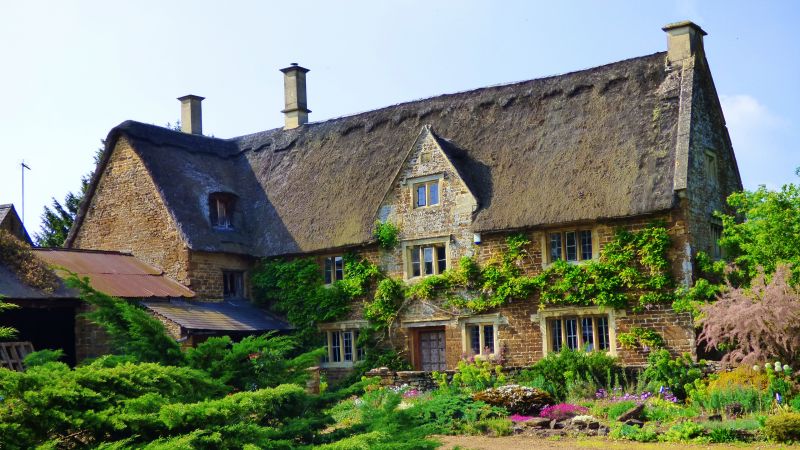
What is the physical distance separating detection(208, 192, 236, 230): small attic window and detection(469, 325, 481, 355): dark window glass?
880 centimetres

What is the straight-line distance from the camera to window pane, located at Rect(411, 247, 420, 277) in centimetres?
2727

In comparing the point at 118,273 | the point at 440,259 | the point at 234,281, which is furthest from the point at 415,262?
the point at 118,273

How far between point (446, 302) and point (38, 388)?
1972 centimetres

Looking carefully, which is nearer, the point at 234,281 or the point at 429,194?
the point at 429,194

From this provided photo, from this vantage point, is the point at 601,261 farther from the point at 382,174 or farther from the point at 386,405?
the point at 386,405

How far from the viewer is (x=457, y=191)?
86.7 ft

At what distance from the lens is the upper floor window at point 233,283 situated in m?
29.8

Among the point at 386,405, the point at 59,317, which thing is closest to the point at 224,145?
the point at 59,317

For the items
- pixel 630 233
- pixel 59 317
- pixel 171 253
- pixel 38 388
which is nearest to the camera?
pixel 38 388

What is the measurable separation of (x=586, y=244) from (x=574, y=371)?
340 cm

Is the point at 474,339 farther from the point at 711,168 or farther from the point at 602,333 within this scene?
the point at 711,168

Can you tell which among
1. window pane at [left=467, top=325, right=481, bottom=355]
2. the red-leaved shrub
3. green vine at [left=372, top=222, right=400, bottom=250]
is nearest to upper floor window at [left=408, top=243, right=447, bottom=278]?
green vine at [left=372, top=222, right=400, bottom=250]

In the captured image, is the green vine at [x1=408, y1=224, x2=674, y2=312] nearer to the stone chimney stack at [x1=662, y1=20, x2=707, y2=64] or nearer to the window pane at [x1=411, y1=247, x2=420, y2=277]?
the window pane at [x1=411, y1=247, x2=420, y2=277]

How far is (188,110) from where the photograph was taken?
34.7 metres
